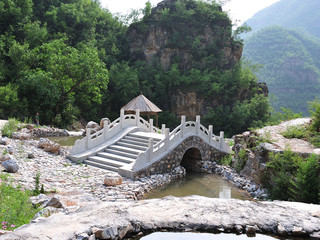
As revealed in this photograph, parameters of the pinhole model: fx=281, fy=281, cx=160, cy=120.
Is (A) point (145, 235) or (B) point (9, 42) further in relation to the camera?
(B) point (9, 42)

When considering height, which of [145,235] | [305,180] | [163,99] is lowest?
[145,235]

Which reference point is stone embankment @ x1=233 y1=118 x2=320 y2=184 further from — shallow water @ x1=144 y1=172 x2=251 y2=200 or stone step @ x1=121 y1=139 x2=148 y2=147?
stone step @ x1=121 y1=139 x2=148 y2=147

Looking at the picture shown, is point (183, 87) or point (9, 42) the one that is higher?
point (9, 42)

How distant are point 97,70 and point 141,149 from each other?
11.6 meters

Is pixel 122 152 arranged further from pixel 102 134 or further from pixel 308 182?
pixel 308 182

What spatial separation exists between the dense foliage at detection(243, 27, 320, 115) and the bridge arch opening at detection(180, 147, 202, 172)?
99.2ft

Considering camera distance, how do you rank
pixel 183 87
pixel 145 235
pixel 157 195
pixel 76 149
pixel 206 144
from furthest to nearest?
pixel 183 87, pixel 206 144, pixel 76 149, pixel 157 195, pixel 145 235

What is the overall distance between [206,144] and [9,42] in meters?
18.7

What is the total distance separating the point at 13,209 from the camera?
496 centimetres

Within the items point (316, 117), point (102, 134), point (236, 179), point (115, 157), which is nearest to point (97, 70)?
point (102, 134)

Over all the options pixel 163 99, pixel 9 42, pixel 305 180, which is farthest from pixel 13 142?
pixel 163 99

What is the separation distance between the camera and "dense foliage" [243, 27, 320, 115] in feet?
137

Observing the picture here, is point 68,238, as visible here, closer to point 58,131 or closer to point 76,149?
point 76,149

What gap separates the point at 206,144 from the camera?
12594 mm
